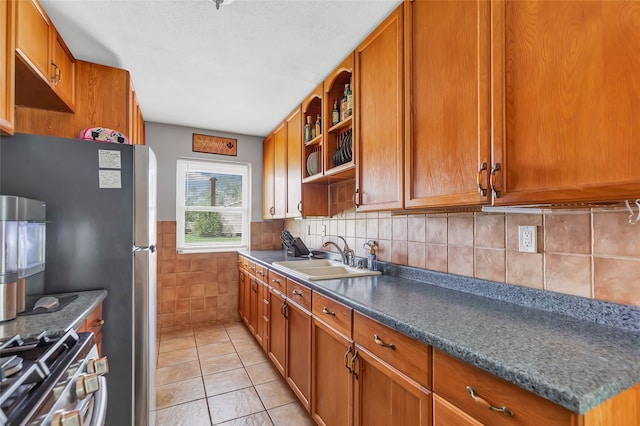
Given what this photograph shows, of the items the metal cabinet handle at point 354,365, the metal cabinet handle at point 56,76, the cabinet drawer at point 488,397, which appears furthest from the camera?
the metal cabinet handle at point 56,76

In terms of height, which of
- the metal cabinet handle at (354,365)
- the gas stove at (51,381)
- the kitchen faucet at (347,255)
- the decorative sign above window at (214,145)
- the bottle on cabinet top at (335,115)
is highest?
the decorative sign above window at (214,145)

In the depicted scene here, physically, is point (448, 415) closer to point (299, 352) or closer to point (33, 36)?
point (299, 352)

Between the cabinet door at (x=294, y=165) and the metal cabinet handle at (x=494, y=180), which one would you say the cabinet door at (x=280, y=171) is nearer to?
the cabinet door at (x=294, y=165)

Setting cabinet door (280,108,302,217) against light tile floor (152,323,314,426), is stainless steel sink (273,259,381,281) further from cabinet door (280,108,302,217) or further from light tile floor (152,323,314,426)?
light tile floor (152,323,314,426)

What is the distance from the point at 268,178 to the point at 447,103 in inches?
103

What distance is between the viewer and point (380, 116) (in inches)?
63.8

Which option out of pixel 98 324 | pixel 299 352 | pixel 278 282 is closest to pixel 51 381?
pixel 98 324

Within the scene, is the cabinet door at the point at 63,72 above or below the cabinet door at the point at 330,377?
above

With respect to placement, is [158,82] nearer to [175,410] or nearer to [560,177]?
[175,410]

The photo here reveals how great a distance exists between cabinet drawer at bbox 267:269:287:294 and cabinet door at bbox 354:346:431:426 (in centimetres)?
92

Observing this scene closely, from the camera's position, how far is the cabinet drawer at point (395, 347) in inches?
37.8

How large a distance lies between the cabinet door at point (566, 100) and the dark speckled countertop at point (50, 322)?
166 centimetres

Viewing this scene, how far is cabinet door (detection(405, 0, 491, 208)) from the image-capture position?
108 centimetres

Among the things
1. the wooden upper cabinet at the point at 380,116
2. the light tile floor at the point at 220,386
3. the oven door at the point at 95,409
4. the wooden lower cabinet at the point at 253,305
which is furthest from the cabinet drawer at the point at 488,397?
the wooden lower cabinet at the point at 253,305
